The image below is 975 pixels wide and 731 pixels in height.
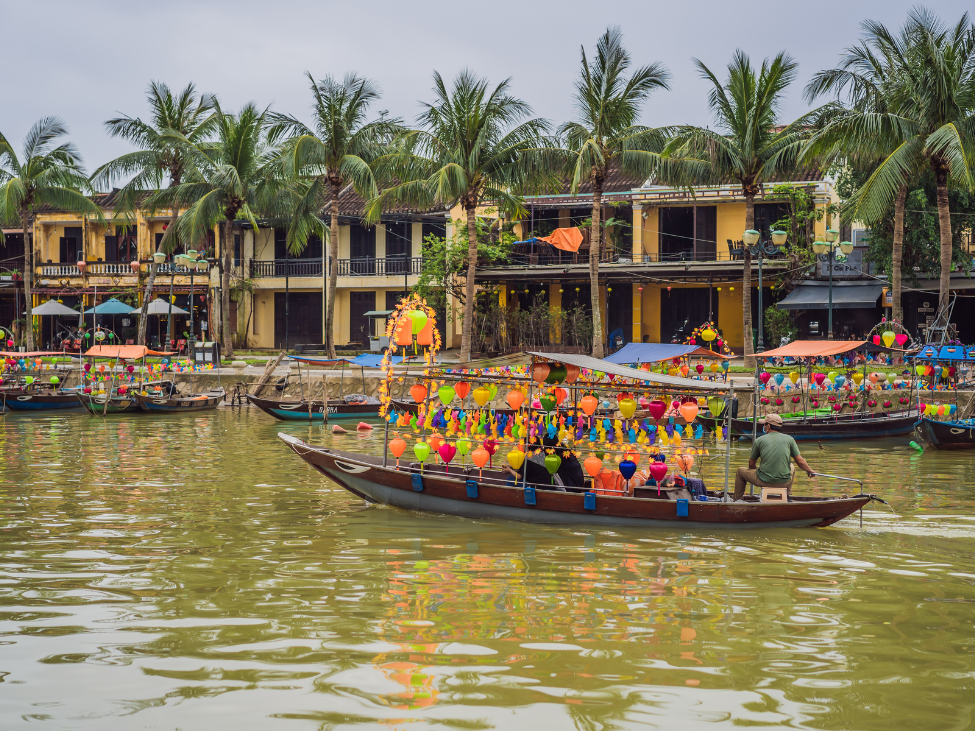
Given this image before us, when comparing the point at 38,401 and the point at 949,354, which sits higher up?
the point at 949,354

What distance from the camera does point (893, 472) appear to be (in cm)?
1569

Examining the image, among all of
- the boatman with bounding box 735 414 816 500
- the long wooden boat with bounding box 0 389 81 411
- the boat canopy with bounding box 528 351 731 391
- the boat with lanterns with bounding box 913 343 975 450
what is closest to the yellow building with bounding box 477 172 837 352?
the boat with lanterns with bounding box 913 343 975 450

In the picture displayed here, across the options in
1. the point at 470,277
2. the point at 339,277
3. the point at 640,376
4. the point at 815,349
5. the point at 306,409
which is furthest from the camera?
the point at 339,277

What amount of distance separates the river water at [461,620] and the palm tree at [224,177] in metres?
20.2

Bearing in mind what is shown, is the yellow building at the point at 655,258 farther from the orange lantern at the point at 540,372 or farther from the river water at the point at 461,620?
the orange lantern at the point at 540,372

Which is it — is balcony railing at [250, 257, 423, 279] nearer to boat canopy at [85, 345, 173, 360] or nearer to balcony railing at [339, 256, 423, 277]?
balcony railing at [339, 256, 423, 277]

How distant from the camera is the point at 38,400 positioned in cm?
2678

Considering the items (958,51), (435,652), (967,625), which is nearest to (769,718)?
(435,652)

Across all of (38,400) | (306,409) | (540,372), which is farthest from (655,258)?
(540,372)

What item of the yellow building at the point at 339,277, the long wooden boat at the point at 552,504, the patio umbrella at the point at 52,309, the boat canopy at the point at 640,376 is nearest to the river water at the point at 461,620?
the long wooden boat at the point at 552,504

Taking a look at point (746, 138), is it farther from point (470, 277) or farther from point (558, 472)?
point (558, 472)

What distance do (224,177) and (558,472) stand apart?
23.7 m

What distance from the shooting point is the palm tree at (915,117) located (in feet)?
70.2

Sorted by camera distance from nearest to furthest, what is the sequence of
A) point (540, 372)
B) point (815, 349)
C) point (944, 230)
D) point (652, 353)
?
point (540, 372)
point (815, 349)
point (652, 353)
point (944, 230)
